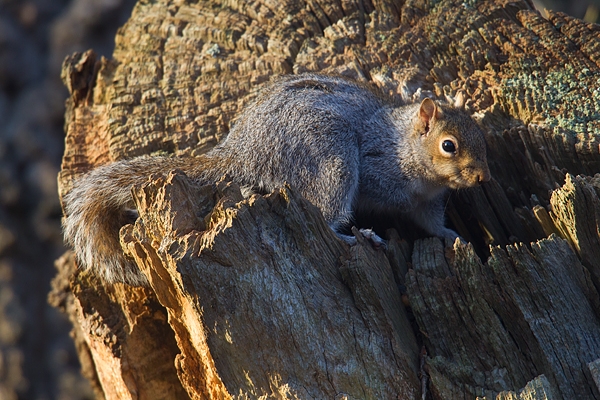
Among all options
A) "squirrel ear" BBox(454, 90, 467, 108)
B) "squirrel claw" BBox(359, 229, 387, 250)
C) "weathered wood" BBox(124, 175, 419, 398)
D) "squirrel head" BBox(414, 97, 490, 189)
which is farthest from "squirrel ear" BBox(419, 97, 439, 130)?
"weathered wood" BBox(124, 175, 419, 398)

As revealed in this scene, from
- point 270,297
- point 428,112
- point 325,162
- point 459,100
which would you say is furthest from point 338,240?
point 459,100

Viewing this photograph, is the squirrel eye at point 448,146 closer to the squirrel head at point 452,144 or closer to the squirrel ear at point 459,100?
the squirrel head at point 452,144

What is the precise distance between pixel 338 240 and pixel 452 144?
1094mm

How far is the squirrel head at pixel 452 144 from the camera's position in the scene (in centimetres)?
306

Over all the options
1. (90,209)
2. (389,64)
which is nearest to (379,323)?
(90,209)

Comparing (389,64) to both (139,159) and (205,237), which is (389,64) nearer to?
(139,159)

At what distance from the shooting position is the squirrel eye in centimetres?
321

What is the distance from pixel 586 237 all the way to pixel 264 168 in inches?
57.2

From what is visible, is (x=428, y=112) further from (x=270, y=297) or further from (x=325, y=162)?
(x=270, y=297)

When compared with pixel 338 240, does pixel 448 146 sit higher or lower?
higher

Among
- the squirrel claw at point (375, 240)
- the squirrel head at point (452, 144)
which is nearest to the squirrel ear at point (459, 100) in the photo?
the squirrel head at point (452, 144)

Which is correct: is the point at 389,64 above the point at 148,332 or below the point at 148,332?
above

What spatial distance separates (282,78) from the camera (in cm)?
334

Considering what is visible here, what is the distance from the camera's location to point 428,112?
3174 mm
